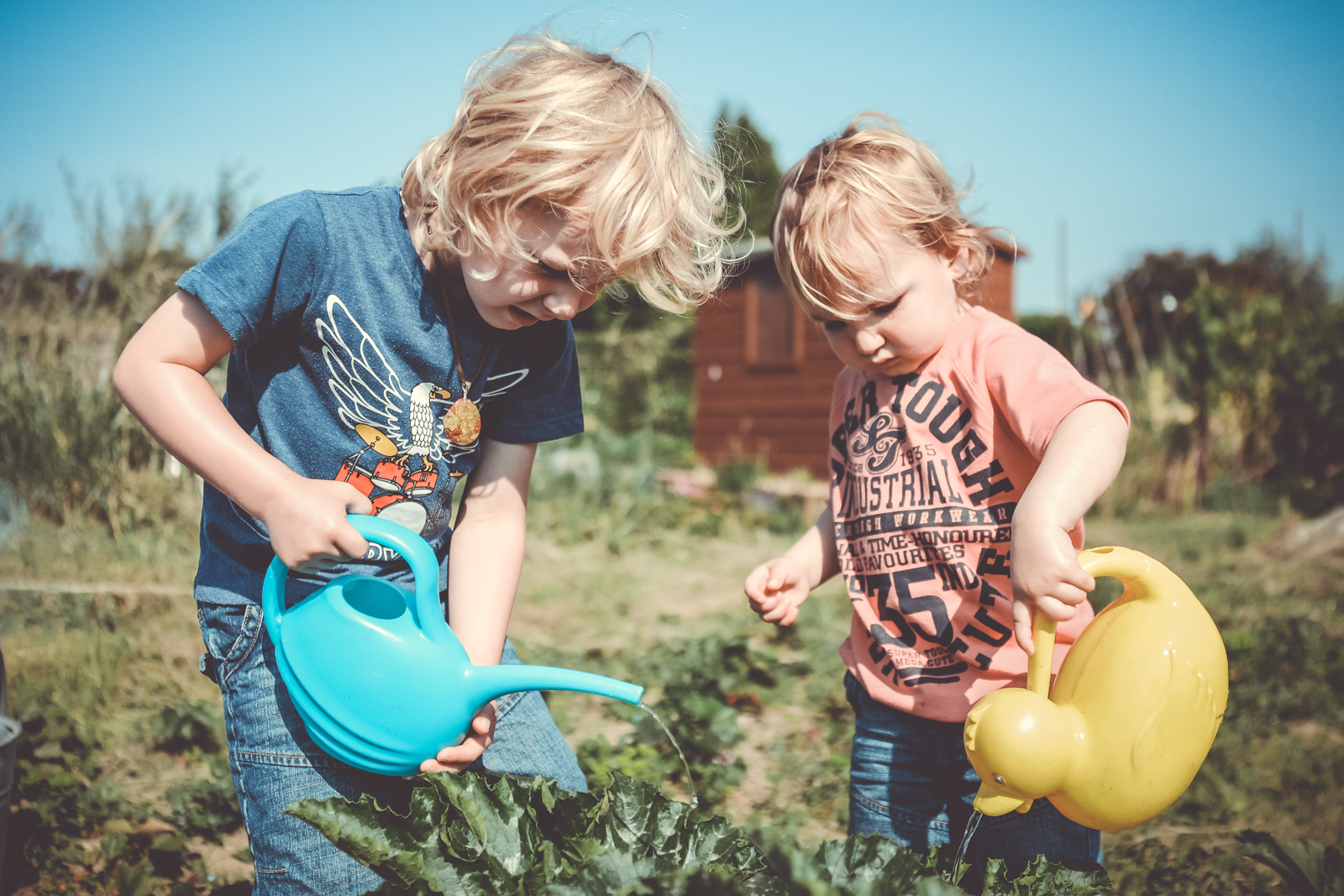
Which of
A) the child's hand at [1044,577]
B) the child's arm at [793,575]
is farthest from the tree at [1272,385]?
the child's hand at [1044,577]

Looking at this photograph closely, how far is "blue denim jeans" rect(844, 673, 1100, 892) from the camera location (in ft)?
4.69

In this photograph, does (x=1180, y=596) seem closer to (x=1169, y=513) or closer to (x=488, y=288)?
(x=488, y=288)

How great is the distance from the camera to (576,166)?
1.24 metres

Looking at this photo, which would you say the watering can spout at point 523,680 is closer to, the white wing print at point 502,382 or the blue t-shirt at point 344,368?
the blue t-shirt at point 344,368

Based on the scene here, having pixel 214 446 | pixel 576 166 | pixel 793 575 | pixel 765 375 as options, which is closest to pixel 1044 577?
pixel 793 575

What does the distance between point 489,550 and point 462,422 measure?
0.24 m

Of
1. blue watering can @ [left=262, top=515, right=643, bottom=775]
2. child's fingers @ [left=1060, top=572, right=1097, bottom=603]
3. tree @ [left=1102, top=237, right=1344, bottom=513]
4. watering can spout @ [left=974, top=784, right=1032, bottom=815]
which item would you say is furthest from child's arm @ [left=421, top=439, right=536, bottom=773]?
tree @ [left=1102, top=237, right=1344, bottom=513]

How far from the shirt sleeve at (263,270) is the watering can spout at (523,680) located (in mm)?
570

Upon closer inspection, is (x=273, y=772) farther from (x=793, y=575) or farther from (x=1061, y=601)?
(x=1061, y=601)

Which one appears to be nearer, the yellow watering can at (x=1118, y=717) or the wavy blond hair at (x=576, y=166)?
the yellow watering can at (x=1118, y=717)

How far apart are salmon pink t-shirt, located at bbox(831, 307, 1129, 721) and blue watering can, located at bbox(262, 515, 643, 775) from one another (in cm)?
60

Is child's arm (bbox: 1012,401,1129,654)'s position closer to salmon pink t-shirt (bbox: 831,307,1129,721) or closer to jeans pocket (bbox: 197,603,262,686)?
salmon pink t-shirt (bbox: 831,307,1129,721)

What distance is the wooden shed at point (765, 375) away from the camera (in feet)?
35.5

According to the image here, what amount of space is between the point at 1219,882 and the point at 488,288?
1.94 m
